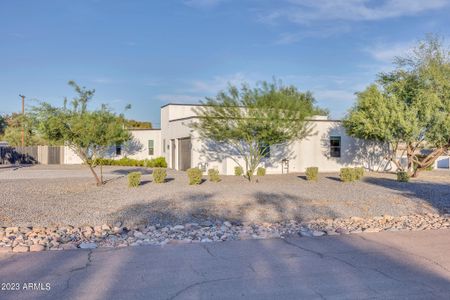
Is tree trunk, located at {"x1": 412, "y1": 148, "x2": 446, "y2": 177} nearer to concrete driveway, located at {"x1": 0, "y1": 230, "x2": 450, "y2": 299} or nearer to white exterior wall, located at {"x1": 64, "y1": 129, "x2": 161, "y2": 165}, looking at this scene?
concrete driveway, located at {"x1": 0, "y1": 230, "x2": 450, "y2": 299}

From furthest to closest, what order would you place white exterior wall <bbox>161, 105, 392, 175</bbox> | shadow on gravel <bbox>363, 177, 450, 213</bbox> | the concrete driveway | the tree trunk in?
1. white exterior wall <bbox>161, 105, 392, 175</bbox>
2. the tree trunk
3. shadow on gravel <bbox>363, 177, 450, 213</bbox>
4. the concrete driveway

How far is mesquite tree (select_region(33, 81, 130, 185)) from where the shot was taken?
18109mm

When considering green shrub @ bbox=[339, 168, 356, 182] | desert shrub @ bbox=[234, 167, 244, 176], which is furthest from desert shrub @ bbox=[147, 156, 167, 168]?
green shrub @ bbox=[339, 168, 356, 182]

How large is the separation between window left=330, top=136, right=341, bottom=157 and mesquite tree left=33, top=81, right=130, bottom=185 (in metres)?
16.4

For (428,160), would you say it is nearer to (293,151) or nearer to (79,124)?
(293,151)

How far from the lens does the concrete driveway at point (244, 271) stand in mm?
5641

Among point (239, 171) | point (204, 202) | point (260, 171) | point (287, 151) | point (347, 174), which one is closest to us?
point (204, 202)

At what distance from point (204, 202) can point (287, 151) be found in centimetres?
1568

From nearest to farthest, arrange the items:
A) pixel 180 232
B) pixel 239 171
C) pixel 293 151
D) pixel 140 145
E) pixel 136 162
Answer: pixel 180 232 < pixel 239 171 < pixel 293 151 < pixel 136 162 < pixel 140 145

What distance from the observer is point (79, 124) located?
18.4 m

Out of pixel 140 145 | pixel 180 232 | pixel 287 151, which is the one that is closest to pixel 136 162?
pixel 140 145

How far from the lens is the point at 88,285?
231 inches

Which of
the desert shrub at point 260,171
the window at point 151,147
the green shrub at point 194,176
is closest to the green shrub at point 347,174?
the desert shrub at point 260,171

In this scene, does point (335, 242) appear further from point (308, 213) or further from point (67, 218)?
point (67, 218)
